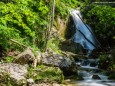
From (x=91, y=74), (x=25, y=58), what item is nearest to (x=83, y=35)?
(x=91, y=74)

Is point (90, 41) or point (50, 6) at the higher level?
point (50, 6)

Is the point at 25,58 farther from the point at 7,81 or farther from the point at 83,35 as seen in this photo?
the point at 83,35

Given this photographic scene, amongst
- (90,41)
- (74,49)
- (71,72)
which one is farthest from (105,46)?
(71,72)

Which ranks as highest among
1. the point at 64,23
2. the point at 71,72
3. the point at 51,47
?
the point at 64,23

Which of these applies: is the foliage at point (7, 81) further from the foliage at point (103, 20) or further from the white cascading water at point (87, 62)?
the foliage at point (103, 20)

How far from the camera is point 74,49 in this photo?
18000 millimetres

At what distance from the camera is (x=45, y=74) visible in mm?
11242

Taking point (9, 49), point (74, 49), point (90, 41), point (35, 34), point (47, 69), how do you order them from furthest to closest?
point (90, 41) → point (74, 49) → point (35, 34) → point (9, 49) → point (47, 69)

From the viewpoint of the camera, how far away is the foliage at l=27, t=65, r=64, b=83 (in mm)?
10938

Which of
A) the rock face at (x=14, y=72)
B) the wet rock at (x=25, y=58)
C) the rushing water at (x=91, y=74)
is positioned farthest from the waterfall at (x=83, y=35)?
the rock face at (x=14, y=72)

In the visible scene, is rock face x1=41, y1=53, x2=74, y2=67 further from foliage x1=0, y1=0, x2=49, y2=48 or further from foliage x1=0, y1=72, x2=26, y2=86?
foliage x1=0, y1=72, x2=26, y2=86

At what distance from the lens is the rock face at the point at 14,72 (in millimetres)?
9539

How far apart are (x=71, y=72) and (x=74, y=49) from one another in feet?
15.3

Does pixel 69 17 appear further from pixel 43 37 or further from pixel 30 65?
pixel 30 65
